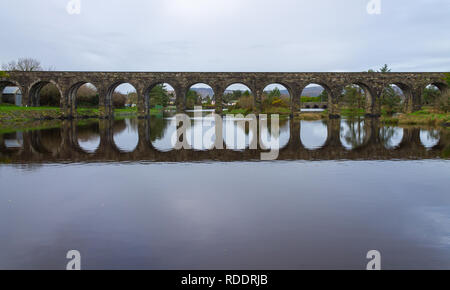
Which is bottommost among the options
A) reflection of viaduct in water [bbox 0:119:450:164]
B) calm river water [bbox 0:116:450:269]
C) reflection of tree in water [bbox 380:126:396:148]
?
calm river water [bbox 0:116:450:269]

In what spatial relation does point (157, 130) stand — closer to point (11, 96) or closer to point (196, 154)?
point (196, 154)

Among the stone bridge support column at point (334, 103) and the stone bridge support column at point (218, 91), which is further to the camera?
the stone bridge support column at point (334, 103)

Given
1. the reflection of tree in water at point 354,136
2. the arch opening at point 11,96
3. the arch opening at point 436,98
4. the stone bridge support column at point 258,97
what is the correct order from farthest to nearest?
the arch opening at point 11,96 < the stone bridge support column at point 258,97 < the arch opening at point 436,98 < the reflection of tree in water at point 354,136

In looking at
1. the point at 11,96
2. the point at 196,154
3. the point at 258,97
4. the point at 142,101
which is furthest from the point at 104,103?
the point at 196,154

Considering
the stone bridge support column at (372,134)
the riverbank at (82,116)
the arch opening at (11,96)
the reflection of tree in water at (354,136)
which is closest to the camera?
the reflection of tree in water at (354,136)

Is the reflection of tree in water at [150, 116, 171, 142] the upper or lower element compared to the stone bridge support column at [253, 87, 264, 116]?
lower

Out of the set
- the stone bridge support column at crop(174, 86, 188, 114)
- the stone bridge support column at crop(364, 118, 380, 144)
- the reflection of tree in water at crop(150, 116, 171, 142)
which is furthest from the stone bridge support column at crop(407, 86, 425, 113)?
the reflection of tree in water at crop(150, 116, 171, 142)

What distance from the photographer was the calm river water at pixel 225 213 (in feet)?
15.1

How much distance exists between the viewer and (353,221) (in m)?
5.90

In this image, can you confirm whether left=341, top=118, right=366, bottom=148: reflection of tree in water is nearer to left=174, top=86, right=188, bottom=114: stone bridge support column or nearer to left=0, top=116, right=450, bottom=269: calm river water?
left=0, top=116, right=450, bottom=269: calm river water

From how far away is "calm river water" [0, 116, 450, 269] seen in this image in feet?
15.1

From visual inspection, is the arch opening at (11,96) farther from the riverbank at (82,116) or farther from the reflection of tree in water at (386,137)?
the reflection of tree in water at (386,137)

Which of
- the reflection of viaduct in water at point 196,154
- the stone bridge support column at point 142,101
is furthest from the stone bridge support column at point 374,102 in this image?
the reflection of viaduct in water at point 196,154

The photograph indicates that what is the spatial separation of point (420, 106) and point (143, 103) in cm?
3956
